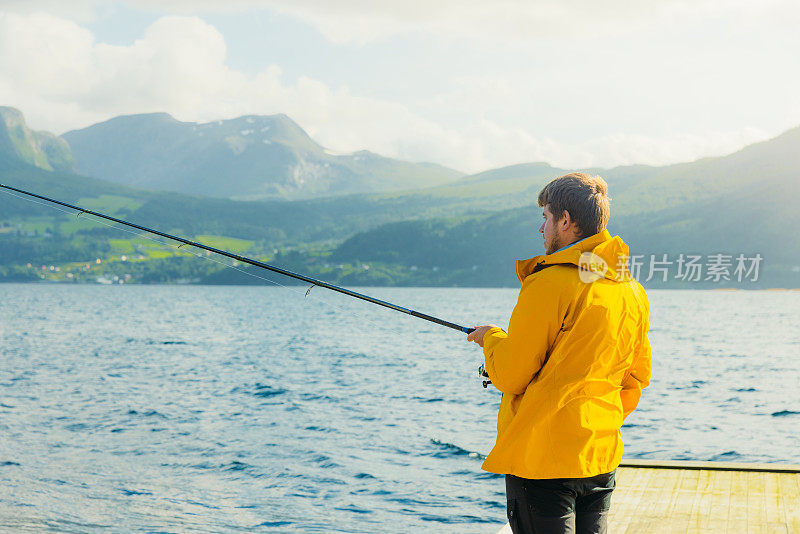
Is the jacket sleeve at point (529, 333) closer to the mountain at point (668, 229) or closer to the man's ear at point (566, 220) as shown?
the man's ear at point (566, 220)

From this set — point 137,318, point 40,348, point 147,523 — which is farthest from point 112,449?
point 137,318

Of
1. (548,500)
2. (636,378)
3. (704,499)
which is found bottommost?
(704,499)

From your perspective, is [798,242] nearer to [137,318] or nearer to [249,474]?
[137,318]

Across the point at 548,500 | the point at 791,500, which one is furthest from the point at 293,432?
the point at 548,500

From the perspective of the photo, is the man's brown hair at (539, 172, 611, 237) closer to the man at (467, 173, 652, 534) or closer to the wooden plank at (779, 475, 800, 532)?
the man at (467, 173, 652, 534)

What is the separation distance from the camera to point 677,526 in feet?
18.2

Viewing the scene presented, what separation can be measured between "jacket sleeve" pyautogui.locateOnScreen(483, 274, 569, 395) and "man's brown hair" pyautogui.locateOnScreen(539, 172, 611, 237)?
0.28 m

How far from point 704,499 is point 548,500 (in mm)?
4000

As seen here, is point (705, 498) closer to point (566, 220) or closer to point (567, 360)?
point (567, 360)

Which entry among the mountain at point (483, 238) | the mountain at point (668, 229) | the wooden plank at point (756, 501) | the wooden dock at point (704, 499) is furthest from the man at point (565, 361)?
the mountain at point (668, 229)

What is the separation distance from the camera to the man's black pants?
2840mm

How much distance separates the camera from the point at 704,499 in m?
6.23

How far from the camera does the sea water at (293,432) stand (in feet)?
34.8

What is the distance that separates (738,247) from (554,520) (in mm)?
138819
